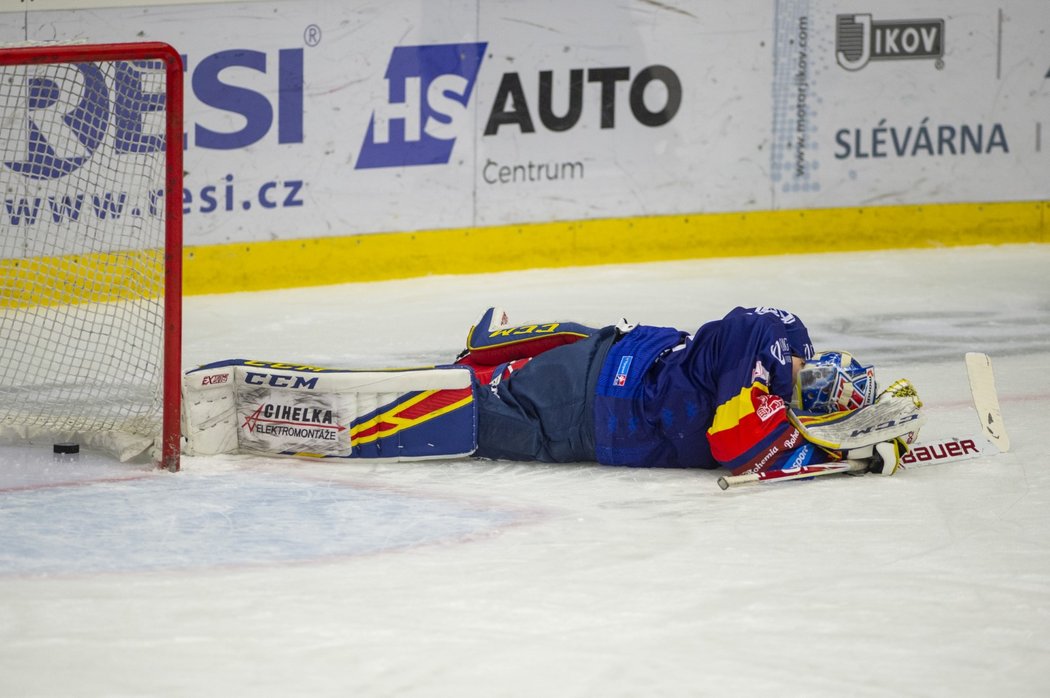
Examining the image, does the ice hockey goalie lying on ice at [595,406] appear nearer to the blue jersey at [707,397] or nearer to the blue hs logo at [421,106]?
the blue jersey at [707,397]

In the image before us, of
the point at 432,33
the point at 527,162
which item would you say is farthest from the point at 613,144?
the point at 432,33

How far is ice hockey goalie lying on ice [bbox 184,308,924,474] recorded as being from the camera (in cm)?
402

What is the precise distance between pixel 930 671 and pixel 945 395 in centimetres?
255

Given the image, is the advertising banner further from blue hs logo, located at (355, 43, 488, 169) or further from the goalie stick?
the goalie stick

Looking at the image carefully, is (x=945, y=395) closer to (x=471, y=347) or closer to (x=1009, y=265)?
(x=471, y=347)

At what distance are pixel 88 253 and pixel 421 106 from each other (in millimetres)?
2188

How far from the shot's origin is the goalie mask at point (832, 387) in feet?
13.5

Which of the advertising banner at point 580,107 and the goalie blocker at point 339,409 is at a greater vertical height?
the advertising banner at point 580,107

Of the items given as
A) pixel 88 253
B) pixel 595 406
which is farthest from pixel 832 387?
pixel 88 253

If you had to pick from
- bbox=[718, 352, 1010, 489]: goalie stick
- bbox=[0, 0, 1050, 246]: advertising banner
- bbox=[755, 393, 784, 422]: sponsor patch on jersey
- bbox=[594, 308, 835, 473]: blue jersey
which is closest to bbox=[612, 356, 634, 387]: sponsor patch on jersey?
bbox=[594, 308, 835, 473]: blue jersey

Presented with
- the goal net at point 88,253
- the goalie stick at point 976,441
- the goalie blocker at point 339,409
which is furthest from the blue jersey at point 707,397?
the goal net at point 88,253

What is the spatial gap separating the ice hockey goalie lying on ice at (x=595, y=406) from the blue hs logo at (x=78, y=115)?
1531 mm

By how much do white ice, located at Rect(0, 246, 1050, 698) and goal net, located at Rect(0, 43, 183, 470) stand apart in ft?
1.12

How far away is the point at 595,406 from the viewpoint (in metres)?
4.12
